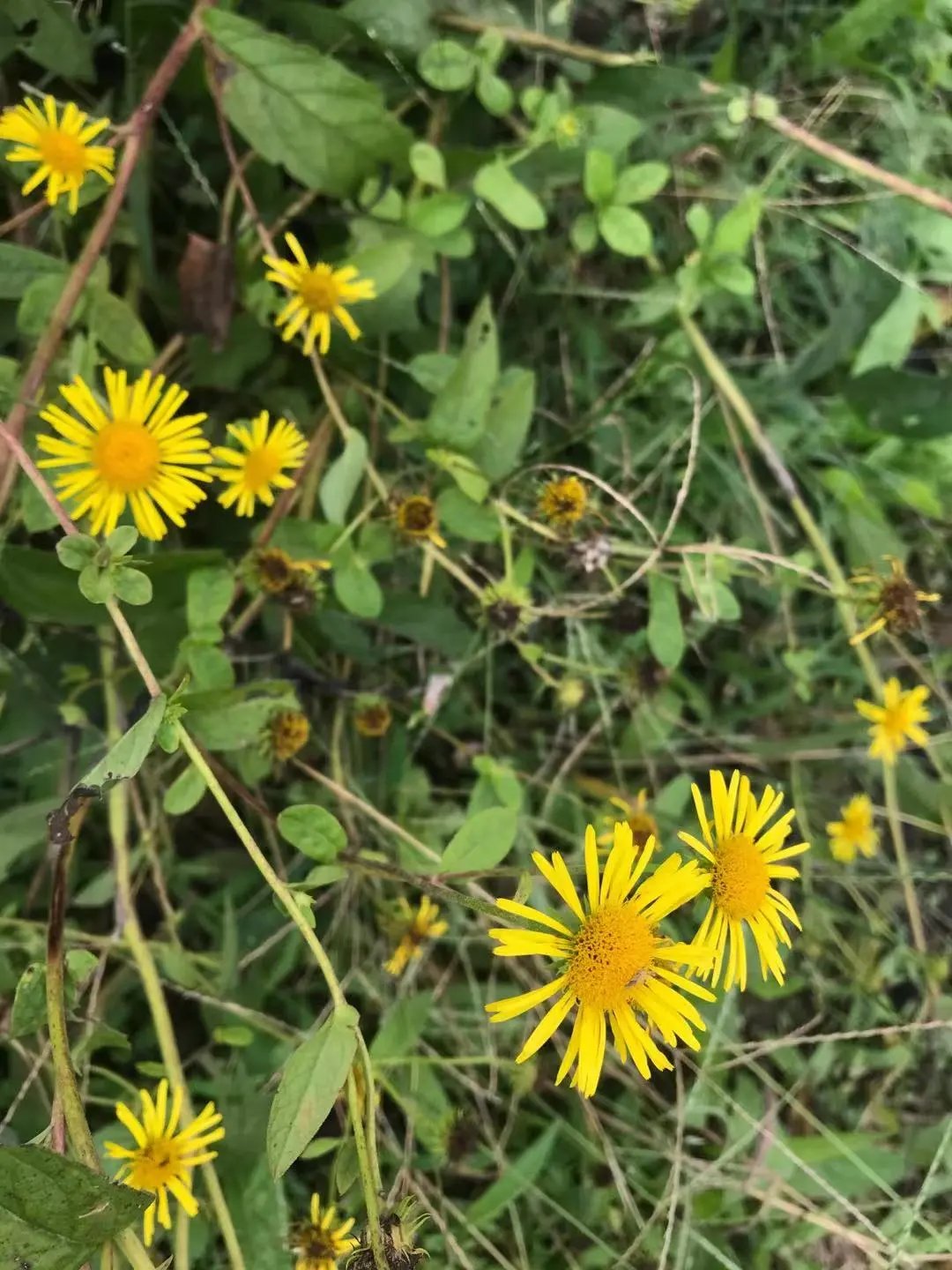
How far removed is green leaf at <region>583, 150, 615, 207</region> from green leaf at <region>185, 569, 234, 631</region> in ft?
1.77

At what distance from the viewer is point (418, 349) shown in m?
1.10

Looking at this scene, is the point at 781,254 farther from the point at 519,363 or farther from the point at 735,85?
the point at 519,363

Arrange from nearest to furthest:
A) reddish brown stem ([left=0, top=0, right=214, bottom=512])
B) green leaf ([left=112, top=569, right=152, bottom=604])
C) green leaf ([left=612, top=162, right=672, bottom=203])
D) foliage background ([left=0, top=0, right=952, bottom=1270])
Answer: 1. green leaf ([left=112, top=569, right=152, bottom=604])
2. reddish brown stem ([left=0, top=0, right=214, bottom=512])
3. foliage background ([left=0, top=0, right=952, bottom=1270])
4. green leaf ([left=612, top=162, right=672, bottom=203])

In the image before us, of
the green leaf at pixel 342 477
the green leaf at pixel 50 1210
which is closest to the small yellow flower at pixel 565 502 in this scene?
the green leaf at pixel 342 477

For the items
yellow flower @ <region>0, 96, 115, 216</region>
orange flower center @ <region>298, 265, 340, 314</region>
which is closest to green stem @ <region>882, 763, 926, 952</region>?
orange flower center @ <region>298, 265, 340, 314</region>

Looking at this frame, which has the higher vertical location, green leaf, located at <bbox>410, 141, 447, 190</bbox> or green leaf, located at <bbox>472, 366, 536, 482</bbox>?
green leaf, located at <bbox>410, 141, 447, 190</bbox>

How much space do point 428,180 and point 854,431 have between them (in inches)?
24.4

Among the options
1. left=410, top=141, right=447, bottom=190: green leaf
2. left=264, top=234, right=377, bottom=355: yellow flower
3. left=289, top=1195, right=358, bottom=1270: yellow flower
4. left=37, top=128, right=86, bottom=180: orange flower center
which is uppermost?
left=37, top=128, right=86, bottom=180: orange flower center

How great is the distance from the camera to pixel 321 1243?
81 cm

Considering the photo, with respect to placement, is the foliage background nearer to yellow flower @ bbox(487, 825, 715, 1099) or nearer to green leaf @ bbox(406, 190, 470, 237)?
green leaf @ bbox(406, 190, 470, 237)


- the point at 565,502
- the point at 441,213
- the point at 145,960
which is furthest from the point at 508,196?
the point at 145,960

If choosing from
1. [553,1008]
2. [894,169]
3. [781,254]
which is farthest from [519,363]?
[553,1008]

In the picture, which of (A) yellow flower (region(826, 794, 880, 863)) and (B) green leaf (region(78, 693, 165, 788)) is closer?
(B) green leaf (region(78, 693, 165, 788))

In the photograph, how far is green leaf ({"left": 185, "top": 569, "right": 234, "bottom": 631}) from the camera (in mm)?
853
